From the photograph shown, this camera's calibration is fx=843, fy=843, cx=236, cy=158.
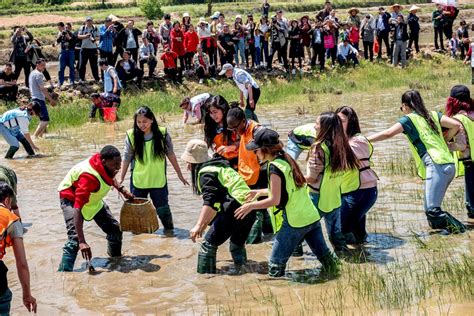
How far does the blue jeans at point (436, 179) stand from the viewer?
8625 millimetres

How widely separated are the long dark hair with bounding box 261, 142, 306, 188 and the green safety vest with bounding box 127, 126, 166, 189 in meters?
2.41

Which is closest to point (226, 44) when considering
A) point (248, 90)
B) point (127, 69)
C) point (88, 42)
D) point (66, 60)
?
point (127, 69)

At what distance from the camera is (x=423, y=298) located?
22.4 ft

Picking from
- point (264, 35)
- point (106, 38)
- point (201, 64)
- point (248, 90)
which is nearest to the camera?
point (248, 90)

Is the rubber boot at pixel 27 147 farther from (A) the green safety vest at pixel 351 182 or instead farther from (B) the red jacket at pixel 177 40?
(B) the red jacket at pixel 177 40

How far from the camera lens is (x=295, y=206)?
7.32 meters

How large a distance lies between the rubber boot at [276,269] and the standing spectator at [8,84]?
14.3 metres

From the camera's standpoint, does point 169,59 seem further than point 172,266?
Yes

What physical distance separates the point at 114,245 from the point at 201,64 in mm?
14636

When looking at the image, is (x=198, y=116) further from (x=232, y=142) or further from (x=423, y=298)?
(x=423, y=298)

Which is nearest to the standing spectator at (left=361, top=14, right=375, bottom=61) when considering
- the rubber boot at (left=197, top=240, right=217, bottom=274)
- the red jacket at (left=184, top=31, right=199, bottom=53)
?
the red jacket at (left=184, top=31, right=199, bottom=53)

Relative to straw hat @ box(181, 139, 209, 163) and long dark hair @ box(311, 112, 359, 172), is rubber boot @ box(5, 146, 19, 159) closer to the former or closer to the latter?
straw hat @ box(181, 139, 209, 163)

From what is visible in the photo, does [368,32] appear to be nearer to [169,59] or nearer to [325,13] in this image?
[325,13]

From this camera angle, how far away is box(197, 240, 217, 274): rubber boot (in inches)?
316
